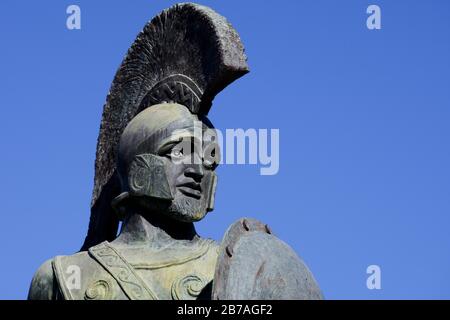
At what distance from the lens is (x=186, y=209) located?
58.5 feet

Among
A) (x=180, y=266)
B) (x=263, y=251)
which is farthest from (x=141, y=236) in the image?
(x=263, y=251)

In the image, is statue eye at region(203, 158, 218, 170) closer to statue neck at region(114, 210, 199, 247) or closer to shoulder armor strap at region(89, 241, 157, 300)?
statue neck at region(114, 210, 199, 247)

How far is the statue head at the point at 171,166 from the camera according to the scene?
17.8 m

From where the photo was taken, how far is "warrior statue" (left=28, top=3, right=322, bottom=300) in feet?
57.5

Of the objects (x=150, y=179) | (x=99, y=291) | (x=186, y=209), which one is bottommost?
(x=99, y=291)

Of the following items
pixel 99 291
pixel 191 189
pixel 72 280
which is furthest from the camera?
pixel 191 189

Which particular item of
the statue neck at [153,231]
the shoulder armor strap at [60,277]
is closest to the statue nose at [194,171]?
the statue neck at [153,231]

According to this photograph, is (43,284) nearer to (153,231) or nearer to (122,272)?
(122,272)

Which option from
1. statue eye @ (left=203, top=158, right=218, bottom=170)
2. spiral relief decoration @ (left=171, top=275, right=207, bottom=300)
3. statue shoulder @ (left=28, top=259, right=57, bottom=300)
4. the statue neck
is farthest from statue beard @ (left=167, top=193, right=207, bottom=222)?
statue shoulder @ (left=28, top=259, right=57, bottom=300)

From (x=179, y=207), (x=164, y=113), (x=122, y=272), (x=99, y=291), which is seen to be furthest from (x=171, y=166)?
(x=99, y=291)

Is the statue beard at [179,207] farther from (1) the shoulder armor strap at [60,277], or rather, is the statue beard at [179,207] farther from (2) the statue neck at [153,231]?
(1) the shoulder armor strap at [60,277]

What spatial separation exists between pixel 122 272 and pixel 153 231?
0.54 m

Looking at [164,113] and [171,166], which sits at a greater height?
[164,113]
